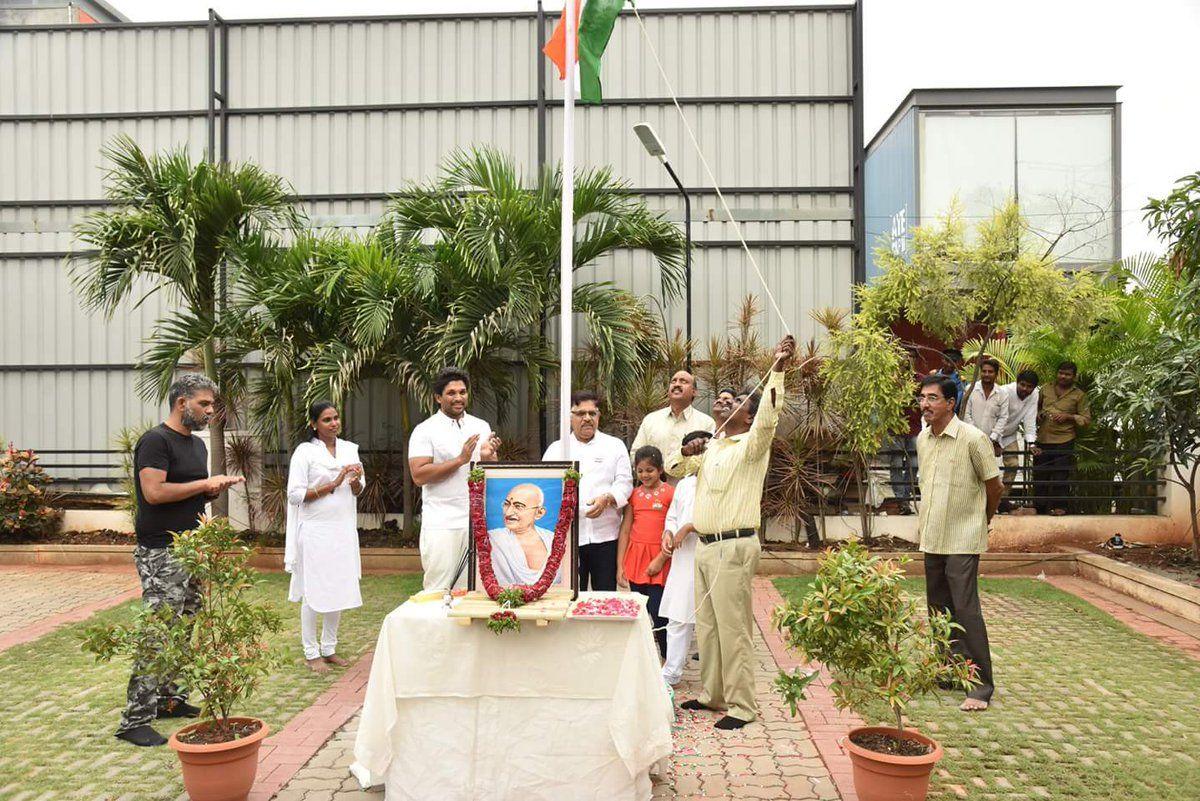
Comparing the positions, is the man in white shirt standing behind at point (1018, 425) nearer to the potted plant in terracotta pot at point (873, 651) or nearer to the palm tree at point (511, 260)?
the palm tree at point (511, 260)

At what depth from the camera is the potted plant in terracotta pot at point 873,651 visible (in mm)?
3967

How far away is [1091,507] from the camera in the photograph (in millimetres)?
11039

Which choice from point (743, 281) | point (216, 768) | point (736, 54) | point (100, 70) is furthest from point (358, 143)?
point (216, 768)

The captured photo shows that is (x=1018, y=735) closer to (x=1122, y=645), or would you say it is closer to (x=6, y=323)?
(x=1122, y=645)

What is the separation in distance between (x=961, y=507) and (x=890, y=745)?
2040 millimetres

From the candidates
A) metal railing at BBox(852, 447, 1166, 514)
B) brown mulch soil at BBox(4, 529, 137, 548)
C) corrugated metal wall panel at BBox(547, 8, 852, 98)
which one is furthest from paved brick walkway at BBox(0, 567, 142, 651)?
corrugated metal wall panel at BBox(547, 8, 852, 98)

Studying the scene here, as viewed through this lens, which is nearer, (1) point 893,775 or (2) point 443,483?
(1) point 893,775

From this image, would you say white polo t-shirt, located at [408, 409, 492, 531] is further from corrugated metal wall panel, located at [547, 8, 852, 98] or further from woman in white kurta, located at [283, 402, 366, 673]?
corrugated metal wall panel, located at [547, 8, 852, 98]

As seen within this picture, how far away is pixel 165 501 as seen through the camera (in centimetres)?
500

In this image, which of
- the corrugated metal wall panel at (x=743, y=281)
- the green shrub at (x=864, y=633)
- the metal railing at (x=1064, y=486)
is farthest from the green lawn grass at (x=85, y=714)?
the metal railing at (x=1064, y=486)

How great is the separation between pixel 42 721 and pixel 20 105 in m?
11.8

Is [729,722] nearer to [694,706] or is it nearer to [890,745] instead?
[694,706]

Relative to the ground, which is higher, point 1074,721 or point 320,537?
point 320,537

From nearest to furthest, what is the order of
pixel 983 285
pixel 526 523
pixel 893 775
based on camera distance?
pixel 893 775
pixel 526 523
pixel 983 285
